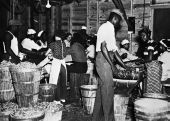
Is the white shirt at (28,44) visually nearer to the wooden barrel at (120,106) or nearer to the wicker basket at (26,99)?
the wicker basket at (26,99)

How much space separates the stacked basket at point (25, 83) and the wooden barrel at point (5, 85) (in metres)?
0.89

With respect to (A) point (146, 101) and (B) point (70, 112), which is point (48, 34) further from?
(A) point (146, 101)

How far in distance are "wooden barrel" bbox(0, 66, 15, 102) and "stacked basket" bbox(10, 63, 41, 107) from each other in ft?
2.91

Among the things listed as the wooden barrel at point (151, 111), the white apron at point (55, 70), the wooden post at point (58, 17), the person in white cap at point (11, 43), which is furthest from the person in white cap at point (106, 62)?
the wooden post at point (58, 17)

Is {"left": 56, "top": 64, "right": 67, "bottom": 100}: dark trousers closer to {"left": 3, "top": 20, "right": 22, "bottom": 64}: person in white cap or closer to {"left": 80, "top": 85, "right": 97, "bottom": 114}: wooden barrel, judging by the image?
{"left": 80, "top": 85, "right": 97, "bottom": 114}: wooden barrel

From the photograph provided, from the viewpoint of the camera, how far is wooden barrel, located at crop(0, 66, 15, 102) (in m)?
6.54

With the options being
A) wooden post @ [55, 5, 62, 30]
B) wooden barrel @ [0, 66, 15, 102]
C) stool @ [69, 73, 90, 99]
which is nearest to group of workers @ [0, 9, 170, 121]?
stool @ [69, 73, 90, 99]

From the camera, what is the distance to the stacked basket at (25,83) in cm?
561

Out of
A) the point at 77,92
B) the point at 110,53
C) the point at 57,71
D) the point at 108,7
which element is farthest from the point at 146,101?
the point at 108,7

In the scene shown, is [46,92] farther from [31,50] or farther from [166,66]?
[31,50]

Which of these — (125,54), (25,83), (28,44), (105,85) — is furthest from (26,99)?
(28,44)

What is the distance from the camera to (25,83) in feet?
18.6

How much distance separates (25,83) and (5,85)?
50.1 inches

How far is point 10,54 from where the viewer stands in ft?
26.4
